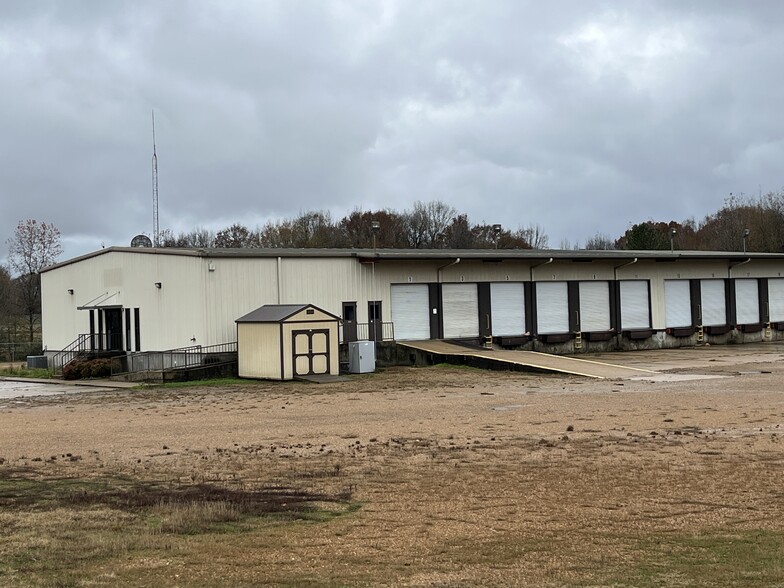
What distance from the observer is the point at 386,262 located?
3909 centimetres

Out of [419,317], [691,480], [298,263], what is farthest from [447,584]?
[419,317]

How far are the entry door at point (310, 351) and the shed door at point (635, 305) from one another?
18.2 metres

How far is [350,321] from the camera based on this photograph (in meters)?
38.2

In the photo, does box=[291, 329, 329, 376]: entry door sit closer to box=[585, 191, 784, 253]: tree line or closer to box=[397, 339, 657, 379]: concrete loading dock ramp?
box=[397, 339, 657, 379]: concrete loading dock ramp

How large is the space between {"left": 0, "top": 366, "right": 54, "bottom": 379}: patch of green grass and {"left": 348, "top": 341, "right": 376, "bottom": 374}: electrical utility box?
39.6ft

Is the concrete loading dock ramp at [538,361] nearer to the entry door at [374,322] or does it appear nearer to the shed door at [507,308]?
the entry door at [374,322]

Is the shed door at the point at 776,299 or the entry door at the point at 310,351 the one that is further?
the shed door at the point at 776,299

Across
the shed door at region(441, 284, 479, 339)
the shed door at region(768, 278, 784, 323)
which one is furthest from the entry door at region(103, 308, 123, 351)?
the shed door at region(768, 278, 784, 323)

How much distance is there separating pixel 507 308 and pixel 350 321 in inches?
299

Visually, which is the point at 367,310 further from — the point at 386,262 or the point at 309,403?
the point at 309,403

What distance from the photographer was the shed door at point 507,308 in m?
41.5

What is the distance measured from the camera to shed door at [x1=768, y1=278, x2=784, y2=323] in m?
50.2

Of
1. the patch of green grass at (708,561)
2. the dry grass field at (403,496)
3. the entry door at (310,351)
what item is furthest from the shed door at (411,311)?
the patch of green grass at (708,561)

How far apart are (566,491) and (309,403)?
42.7 feet
